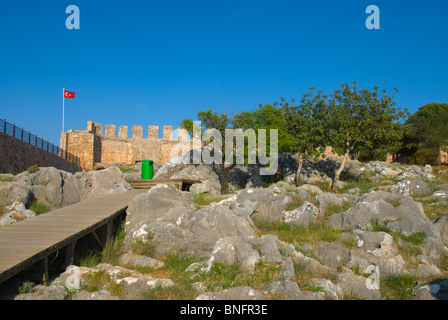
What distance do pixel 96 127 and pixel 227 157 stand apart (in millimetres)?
18695

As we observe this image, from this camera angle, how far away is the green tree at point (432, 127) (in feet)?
101

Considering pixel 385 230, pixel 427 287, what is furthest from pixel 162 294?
pixel 385 230

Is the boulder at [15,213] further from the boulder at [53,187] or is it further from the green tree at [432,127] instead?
the green tree at [432,127]

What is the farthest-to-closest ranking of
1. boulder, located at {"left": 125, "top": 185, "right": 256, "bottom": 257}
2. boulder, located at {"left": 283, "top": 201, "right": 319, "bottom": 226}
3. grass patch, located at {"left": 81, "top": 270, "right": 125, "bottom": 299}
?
boulder, located at {"left": 283, "top": 201, "right": 319, "bottom": 226}, boulder, located at {"left": 125, "top": 185, "right": 256, "bottom": 257}, grass patch, located at {"left": 81, "top": 270, "right": 125, "bottom": 299}

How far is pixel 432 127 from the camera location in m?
32.6

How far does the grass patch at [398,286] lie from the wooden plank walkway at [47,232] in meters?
6.24

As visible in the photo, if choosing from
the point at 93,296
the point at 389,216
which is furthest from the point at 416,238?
the point at 93,296

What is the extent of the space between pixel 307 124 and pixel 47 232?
13.6m

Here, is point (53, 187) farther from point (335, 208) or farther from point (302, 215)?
point (335, 208)

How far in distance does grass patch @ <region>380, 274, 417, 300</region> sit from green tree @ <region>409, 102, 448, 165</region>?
1059 inches

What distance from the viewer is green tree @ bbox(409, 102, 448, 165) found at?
1207 inches

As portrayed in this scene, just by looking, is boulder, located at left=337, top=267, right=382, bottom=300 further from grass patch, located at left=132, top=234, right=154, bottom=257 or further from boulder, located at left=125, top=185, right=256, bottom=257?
grass patch, located at left=132, top=234, right=154, bottom=257

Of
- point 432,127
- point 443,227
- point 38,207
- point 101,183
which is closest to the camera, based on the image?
point 443,227

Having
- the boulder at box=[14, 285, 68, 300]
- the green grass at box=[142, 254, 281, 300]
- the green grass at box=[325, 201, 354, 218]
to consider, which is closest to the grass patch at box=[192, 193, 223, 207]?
the green grass at box=[325, 201, 354, 218]
